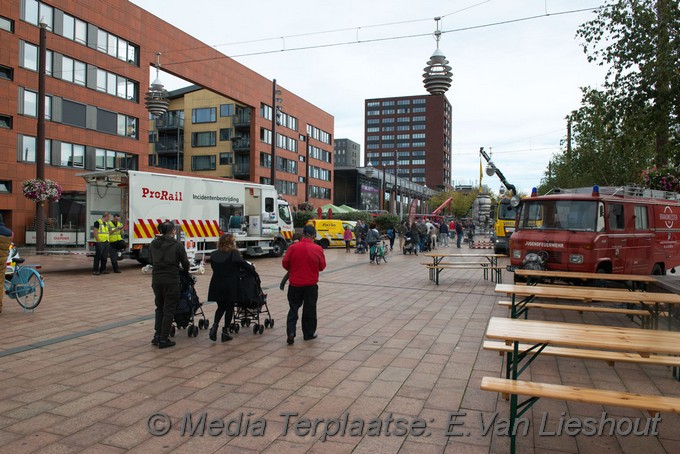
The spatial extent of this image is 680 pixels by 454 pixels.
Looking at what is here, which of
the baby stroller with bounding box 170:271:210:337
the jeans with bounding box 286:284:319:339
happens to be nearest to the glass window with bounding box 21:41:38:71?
the baby stroller with bounding box 170:271:210:337

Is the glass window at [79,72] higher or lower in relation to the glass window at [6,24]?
lower

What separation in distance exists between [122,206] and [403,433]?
15.1m

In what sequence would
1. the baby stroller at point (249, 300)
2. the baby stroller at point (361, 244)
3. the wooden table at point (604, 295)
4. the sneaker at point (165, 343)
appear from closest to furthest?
the wooden table at point (604, 295) → the sneaker at point (165, 343) → the baby stroller at point (249, 300) → the baby stroller at point (361, 244)

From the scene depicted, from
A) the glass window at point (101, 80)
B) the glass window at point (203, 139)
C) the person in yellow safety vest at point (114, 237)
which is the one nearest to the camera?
the person in yellow safety vest at point (114, 237)

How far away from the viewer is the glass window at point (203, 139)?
54812mm

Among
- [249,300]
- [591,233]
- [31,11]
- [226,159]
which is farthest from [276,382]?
[226,159]

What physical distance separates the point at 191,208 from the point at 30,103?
56.4 feet

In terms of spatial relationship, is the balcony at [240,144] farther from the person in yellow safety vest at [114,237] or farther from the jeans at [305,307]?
the jeans at [305,307]

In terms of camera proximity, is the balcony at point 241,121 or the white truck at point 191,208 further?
the balcony at point 241,121

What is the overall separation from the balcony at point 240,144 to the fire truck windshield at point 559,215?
4418cm

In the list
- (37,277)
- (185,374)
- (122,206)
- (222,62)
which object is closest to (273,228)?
(122,206)

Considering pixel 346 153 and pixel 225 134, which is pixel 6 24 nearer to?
pixel 225 134

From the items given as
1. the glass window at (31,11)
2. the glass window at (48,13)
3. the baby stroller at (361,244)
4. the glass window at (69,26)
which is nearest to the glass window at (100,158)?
the glass window at (69,26)

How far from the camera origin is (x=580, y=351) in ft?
12.3
